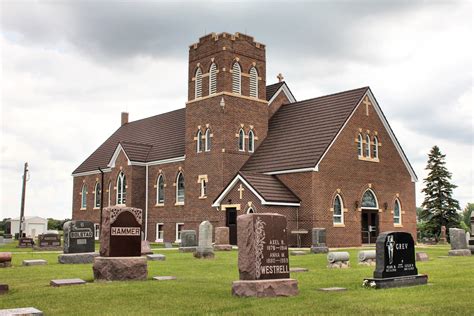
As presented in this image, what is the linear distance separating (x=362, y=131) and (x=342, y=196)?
4.73 meters

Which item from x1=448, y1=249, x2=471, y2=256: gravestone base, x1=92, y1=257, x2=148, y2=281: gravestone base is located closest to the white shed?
x1=448, y1=249, x2=471, y2=256: gravestone base

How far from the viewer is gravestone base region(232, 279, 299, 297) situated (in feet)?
37.3

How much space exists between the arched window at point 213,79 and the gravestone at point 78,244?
1654 cm

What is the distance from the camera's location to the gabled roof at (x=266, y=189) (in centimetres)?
3083

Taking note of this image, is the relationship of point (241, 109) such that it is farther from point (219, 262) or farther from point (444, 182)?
point (444, 182)

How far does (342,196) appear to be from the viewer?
1310 inches

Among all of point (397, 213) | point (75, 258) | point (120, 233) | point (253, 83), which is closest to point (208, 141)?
point (253, 83)

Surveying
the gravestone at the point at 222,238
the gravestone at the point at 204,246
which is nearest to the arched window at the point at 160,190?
the gravestone at the point at 222,238

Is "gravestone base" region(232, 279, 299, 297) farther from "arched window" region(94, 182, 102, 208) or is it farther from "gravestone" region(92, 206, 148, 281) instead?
"arched window" region(94, 182, 102, 208)

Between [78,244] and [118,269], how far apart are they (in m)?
8.24

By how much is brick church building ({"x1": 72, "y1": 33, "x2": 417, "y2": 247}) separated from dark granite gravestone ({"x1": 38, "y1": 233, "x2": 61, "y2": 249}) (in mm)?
8961

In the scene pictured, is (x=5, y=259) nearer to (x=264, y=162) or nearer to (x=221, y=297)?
(x=221, y=297)

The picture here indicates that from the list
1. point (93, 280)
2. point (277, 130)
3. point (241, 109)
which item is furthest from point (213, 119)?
point (93, 280)

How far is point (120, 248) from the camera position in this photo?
14.9 metres
